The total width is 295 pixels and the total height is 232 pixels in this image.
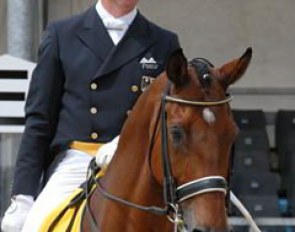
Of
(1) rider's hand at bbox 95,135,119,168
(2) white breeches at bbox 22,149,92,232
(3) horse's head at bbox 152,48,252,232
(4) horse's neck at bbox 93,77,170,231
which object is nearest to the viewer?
(3) horse's head at bbox 152,48,252,232

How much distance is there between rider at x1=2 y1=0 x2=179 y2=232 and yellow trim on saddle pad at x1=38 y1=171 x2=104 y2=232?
0.12 feet

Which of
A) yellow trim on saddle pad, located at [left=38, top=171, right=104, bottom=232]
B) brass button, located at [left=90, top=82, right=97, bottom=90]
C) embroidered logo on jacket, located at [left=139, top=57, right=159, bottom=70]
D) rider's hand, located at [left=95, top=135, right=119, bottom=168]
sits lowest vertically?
yellow trim on saddle pad, located at [left=38, top=171, right=104, bottom=232]

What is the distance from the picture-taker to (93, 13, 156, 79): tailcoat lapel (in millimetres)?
3723

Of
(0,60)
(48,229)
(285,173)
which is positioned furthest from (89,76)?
(285,173)

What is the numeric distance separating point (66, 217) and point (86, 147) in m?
0.30

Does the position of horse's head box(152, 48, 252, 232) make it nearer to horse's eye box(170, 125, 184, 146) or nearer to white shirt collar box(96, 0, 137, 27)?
horse's eye box(170, 125, 184, 146)

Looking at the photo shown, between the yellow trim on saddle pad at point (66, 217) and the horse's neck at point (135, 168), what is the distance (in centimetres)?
18

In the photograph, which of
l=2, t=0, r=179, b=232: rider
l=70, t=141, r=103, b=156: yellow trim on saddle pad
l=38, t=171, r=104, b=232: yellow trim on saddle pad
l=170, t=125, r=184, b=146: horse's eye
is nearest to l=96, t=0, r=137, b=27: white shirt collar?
l=2, t=0, r=179, b=232: rider

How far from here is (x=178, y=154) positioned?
2.91m

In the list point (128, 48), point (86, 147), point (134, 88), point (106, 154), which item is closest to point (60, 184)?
point (86, 147)

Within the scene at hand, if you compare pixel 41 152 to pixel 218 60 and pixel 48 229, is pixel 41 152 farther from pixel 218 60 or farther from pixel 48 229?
pixel 218 60

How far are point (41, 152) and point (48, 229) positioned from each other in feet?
1.14

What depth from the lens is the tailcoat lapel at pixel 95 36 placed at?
3.78 meters

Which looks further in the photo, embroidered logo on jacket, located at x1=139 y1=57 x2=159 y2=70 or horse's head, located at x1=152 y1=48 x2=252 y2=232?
embroidered logo on jacket, located at x1=139 y1=57 x2=159 y2=70
